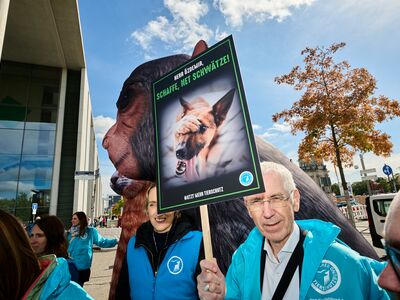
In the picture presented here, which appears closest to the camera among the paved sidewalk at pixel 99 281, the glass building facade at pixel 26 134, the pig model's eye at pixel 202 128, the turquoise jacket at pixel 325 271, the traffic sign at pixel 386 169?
the turquoise jacket at pixel 325 271

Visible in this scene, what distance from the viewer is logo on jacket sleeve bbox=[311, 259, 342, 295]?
1461mm

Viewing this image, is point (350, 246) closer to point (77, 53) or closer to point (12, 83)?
point (77, 53)

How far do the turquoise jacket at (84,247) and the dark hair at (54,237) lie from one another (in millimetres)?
1462

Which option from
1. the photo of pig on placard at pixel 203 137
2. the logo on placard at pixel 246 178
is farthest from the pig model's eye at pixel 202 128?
the logo on placard at pixel 246 178

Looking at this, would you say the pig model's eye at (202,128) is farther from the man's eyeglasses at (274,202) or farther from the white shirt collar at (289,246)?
the white shirt collar at (289,246)

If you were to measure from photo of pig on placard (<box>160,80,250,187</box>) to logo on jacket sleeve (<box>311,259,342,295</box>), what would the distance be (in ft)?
2.47

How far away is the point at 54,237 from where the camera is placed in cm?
322

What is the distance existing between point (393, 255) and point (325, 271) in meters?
0.80

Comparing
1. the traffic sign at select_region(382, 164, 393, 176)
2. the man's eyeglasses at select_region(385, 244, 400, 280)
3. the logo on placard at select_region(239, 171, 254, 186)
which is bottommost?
the man's eyeglasses at select_region(385, 244, 400, 280)

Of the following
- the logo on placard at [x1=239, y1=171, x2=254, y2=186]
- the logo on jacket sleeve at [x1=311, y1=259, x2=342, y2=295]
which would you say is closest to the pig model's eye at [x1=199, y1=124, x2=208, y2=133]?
the logo on placard at [x1=239, y1=171, x2=254, y2=186]

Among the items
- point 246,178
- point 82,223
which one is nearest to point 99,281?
point 82,223

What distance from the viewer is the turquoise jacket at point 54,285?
63.9 inches

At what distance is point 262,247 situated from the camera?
1.77 m

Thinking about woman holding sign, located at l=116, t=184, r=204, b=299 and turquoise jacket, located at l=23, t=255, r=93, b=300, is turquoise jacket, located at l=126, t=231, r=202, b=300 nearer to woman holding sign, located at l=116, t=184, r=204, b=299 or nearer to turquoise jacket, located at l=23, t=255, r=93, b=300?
woman holding sign, located at l=116, t=184, r=204, b=299
